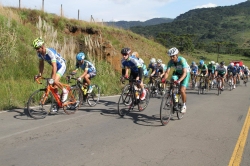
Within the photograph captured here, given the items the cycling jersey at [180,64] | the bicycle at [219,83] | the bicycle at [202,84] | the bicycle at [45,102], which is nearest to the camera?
the bicycle at [45,102]

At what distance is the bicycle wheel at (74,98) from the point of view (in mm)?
8922

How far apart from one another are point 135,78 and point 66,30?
557 inches

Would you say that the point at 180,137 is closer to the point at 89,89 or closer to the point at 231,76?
the point at 89,89

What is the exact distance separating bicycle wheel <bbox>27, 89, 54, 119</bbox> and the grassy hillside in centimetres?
133

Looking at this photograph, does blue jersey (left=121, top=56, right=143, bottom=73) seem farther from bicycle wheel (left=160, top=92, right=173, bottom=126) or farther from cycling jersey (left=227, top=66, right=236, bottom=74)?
cycling jersey (left=227, top=66, right=236, bottom=74)

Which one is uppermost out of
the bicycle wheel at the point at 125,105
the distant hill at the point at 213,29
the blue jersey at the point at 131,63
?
the distant hill at the point at 213,29

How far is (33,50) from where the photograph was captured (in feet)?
49.9

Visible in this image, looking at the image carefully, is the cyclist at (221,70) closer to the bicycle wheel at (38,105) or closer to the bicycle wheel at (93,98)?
the bicycle wheel at (93,98)

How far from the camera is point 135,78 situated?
9875 millimetres

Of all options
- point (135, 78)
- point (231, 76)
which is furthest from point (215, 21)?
point (135, 78)

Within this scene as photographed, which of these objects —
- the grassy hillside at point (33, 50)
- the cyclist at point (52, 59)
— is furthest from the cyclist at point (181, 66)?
the grassy hillside at point (33, 50)

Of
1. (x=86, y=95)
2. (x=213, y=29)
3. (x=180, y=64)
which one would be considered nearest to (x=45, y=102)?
(x=86, y=95)

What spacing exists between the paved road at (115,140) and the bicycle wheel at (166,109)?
0.59ft

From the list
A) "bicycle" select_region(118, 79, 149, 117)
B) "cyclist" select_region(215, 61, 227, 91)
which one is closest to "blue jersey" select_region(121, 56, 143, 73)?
"bicycle" select_region(118, 79, 149, 117)
